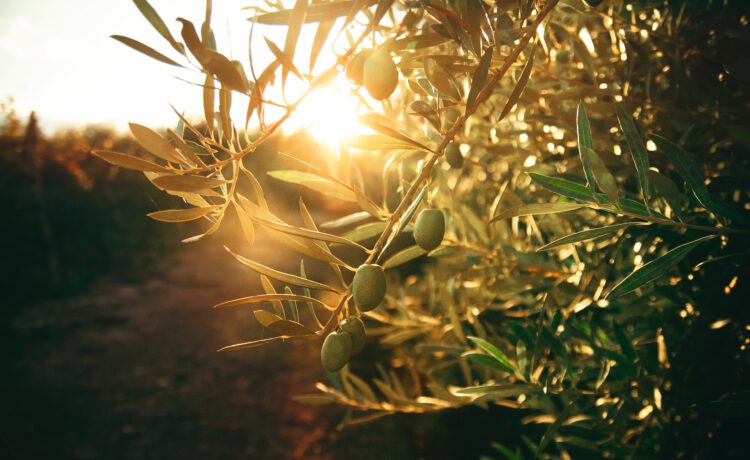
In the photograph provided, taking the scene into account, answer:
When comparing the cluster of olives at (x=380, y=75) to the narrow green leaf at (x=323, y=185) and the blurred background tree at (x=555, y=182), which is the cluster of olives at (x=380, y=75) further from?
the narrow green leaf at (x=323, y=185)

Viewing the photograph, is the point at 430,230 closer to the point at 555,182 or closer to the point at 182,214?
the point at 555,182

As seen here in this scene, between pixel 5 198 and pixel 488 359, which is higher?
pixel 5 198

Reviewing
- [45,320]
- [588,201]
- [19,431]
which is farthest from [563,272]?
[45,320]

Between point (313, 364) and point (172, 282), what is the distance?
3.81 m

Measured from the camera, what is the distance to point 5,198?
21.5 ft

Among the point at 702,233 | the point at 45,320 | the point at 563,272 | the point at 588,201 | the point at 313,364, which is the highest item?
the point at 588,201

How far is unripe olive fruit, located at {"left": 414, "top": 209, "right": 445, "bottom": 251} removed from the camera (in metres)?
0.49

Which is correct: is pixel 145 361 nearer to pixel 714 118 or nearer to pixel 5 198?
pixel 5 198

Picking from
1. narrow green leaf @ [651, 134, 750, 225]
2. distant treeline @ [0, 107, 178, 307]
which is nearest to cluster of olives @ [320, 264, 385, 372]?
narrow green leaf @ [651, 134, 750, 225]

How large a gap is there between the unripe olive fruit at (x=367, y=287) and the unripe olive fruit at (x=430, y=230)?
7 cm

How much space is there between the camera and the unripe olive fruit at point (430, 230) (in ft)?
1.62

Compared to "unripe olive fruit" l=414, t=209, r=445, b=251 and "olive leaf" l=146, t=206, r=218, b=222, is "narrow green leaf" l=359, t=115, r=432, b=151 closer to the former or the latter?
"unripe olive fruit" l=414, t=209, r=445, b=251

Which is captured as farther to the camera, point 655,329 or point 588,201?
point 655,329

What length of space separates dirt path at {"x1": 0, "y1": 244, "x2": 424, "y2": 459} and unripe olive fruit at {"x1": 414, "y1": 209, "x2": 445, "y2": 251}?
9.68 ft
